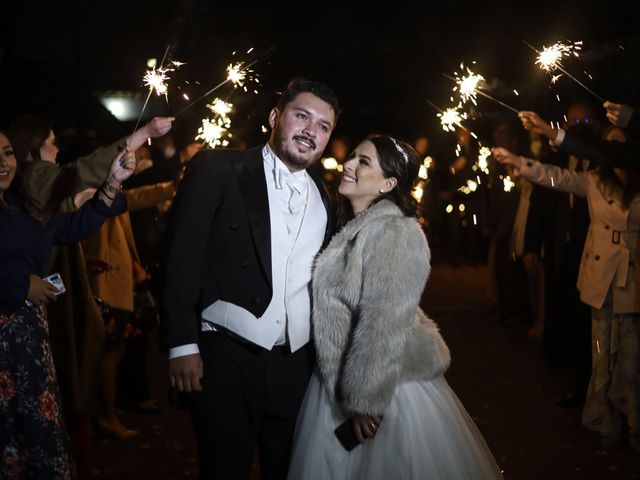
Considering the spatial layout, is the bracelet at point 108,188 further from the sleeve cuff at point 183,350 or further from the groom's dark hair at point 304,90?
the sleeve cuff at point 183,350

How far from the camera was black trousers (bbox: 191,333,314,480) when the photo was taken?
3271 mm

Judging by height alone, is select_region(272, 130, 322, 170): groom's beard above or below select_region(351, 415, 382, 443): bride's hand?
above

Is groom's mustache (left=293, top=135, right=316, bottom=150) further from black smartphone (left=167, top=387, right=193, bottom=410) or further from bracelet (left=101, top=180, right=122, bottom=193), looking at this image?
black smartphone (left=167, top=387, right=193, bottom=410)

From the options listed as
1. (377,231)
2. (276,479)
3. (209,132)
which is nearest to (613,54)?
(209,132)

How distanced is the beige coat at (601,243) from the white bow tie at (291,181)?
115 inches

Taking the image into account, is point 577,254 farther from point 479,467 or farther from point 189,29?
point 189,29

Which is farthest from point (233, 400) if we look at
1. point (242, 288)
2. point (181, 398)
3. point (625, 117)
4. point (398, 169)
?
point (625, 117)

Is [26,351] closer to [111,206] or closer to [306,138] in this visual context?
[111,206]

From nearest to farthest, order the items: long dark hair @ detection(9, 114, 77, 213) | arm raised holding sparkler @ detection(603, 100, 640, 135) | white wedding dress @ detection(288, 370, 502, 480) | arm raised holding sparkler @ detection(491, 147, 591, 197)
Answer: white wedding dress @ detection(288, 370, 502, 480), long dark hair @ detection(9, 114, 77, 213), arm raised holding sparkler @ detection(603, 100, 640, 135), arm raised holding sparkler @ detection(491, 147, 591, 197)

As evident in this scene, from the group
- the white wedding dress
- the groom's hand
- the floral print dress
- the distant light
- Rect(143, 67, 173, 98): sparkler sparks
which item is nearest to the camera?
the groom's hand

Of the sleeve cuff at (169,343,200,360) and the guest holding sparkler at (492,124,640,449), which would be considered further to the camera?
the guest holding sparkler at (492,124,640,449)

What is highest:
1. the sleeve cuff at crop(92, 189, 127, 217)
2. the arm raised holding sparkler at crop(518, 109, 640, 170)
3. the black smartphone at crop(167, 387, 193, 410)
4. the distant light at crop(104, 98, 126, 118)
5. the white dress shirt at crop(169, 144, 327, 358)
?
the distant light at crop(104, 98, 126, 118)

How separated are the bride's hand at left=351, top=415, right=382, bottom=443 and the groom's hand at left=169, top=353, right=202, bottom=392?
0.71 m

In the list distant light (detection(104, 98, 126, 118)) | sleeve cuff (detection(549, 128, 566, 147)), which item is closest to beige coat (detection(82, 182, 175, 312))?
sleeve cuff (detection(549, 128, 566, 147))
